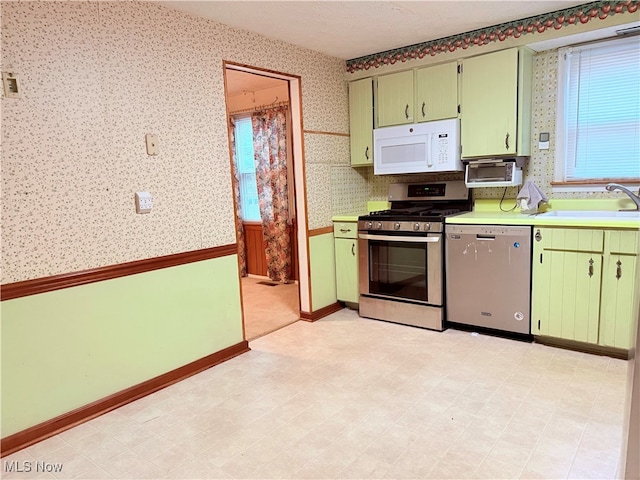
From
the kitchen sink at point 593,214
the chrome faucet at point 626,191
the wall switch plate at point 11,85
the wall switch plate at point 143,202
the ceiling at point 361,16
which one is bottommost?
the kitchen sink at point 593,214

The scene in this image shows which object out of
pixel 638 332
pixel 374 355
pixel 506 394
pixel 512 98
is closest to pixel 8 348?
pixel 374 355

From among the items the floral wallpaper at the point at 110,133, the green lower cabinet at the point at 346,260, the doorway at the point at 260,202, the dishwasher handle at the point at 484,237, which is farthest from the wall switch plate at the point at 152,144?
the dishwasher handle at the point at 484,237

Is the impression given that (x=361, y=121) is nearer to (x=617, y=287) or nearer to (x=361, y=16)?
(x=361, y=16)

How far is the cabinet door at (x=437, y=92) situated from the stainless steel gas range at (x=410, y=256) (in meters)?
0.63

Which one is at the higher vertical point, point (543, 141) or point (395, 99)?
point (395, 99)

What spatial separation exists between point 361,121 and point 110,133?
2.38 meters

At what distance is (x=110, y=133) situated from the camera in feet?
7.87

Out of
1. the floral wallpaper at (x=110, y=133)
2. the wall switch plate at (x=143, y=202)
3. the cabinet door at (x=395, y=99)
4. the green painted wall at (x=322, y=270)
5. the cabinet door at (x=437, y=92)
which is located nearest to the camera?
the floral wallpaper at (x=110, y=133)

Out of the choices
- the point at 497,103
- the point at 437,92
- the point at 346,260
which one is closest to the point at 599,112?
the point at 497,103

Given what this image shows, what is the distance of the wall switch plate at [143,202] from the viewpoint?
2525 mm

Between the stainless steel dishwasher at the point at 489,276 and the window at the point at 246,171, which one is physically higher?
the window at the point at 246,171

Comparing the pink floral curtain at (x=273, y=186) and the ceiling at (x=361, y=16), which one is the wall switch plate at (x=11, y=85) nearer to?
the ceiling at (x=361, y=16)

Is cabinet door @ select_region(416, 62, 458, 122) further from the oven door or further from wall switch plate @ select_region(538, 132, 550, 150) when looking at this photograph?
the oven door

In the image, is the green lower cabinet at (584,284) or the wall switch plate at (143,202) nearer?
the wall switch plate at (143,202)
